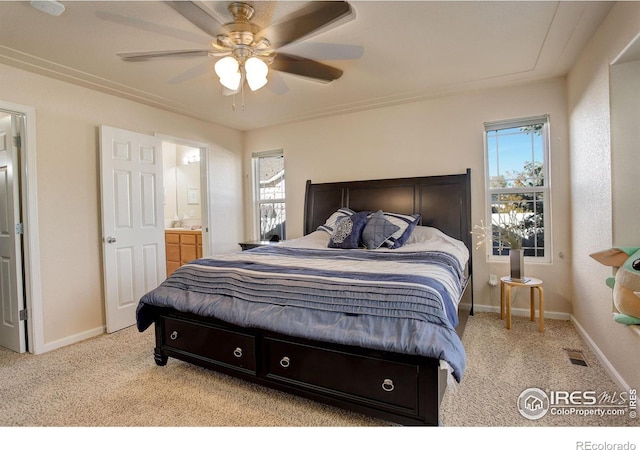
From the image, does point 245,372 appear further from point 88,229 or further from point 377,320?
point 88,229

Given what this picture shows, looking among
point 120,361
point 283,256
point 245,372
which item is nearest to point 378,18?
point 283,256

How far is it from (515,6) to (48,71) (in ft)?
11.9

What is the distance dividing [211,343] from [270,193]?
3069mm

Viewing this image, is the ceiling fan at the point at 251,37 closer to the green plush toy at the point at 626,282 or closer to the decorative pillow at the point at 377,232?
the decorative pillow at the point at 377,232

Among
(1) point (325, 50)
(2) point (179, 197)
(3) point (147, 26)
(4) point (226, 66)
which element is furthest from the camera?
(2) point (179, 197)

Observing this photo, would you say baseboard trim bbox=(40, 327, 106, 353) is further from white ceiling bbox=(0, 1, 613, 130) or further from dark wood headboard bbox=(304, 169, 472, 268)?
dark wood headboard bbox=(304, 169, 472, 268)

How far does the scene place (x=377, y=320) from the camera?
5.48ft

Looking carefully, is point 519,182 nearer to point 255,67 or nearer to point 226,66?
point 255,67

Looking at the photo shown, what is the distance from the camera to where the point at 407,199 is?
376cm

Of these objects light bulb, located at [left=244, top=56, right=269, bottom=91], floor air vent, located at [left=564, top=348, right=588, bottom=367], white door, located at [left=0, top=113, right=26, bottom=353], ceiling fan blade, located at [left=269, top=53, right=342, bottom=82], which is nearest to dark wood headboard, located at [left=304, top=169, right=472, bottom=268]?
floor air vent, located at [left=564, top=348, right=588, bottom=367]

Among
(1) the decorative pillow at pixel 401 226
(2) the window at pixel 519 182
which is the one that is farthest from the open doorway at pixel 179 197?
(2) the window at pixel 519 182

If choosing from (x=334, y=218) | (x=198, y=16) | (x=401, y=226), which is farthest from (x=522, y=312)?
(x=198, y=16)

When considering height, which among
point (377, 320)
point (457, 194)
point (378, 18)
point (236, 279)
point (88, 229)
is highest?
point (378, 18)

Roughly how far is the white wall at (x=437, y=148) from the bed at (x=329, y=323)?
115 cm
